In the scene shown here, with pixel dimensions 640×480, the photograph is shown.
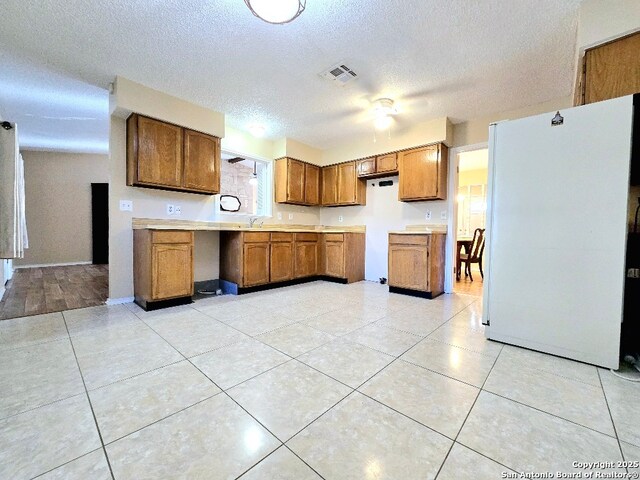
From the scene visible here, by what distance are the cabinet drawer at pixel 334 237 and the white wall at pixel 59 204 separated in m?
5.98

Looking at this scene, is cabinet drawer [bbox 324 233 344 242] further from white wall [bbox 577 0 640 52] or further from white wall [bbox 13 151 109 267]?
white wall [bbox 13 151 109 267]

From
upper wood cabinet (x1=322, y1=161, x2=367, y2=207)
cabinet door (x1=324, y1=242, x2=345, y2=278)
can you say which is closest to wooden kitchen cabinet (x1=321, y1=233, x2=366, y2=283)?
cabinet door (x1=324, y1=242, x2=345, y2=278)

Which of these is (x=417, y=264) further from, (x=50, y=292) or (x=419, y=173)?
(x=50, y=292)

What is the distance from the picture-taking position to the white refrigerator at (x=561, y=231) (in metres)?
1.65

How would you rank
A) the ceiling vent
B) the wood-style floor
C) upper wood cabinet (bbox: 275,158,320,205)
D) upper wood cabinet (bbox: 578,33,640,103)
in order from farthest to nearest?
upper wood cabinet (bbox: 275,158,320,205) < the wood-style floor < the ceiling vent < upper wood cabinet (bbox: 578,33,640,103)

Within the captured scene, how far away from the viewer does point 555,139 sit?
72.3 inches

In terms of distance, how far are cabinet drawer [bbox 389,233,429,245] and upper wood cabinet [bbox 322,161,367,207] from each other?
1.18 m

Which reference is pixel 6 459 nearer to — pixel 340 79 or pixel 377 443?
pixel 377 443

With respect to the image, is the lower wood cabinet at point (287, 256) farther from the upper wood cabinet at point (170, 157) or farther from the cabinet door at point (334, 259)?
the upper wood cabinet at point (170, 157)

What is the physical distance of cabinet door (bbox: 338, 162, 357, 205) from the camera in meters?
4.77

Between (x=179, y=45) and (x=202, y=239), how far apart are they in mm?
Answer: 2365

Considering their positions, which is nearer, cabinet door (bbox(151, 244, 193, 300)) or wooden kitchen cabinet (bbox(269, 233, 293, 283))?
cabinet door (bbox(151, 244, 193, 300))

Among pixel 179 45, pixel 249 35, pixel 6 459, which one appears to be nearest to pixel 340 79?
pixel 249 35

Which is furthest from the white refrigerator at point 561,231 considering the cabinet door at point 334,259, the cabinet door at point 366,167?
the cabinet door at point 334,259
